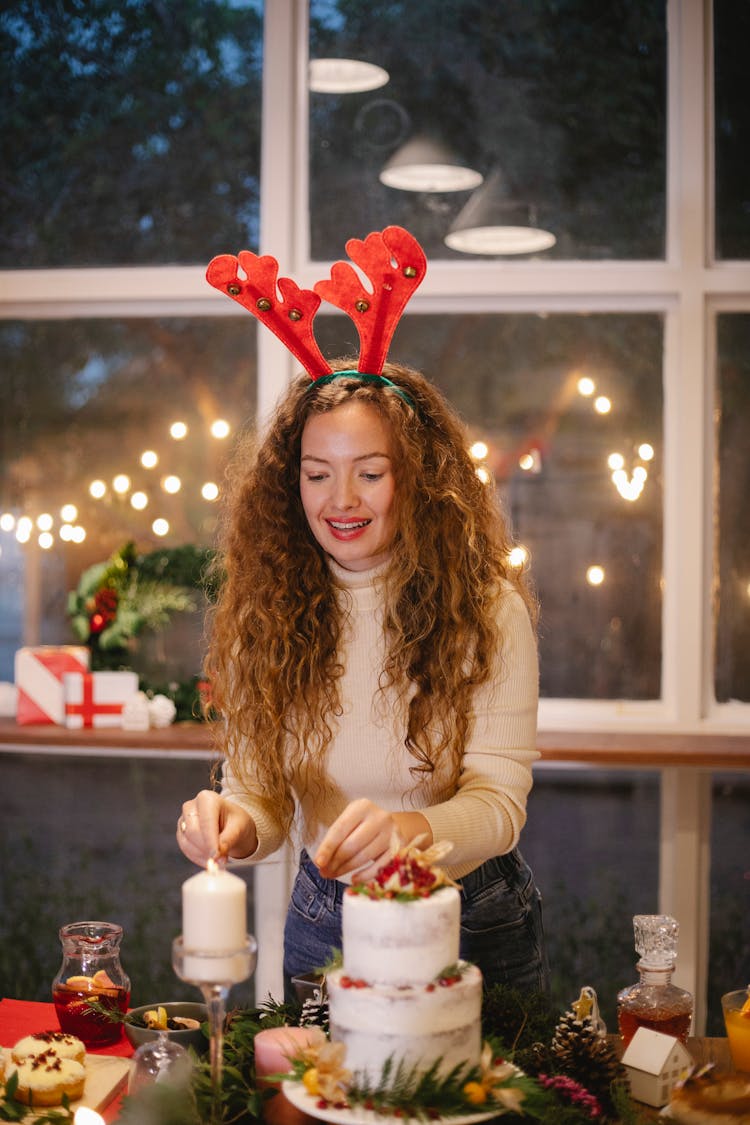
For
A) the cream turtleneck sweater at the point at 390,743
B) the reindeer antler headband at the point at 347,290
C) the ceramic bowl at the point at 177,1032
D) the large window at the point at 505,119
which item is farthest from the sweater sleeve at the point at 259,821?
the large window at the point at 505,119

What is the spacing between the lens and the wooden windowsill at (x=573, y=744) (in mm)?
2898

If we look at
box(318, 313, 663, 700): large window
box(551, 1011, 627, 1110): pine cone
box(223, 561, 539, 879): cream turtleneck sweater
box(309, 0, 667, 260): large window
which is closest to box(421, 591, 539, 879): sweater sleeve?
box(223, 561, 539, 879): cream turtleneck sweater

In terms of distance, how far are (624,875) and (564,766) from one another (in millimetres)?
322

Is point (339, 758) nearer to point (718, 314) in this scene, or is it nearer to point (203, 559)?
point (203, 559)

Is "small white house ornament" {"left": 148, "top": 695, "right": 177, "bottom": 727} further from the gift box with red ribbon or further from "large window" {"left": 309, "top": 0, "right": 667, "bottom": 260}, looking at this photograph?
"large window" {"left": 309, "top": 0, "right": 667, "bottom": 260}

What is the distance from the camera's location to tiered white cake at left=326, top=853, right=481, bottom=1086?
105 centimetres

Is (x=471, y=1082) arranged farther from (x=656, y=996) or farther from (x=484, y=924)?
(x=484, y=924)

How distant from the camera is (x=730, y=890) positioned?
124 inches

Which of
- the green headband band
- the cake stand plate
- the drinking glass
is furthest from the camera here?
the green headband band

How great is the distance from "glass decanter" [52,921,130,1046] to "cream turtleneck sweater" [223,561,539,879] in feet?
0.76

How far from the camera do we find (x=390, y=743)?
1796 mm

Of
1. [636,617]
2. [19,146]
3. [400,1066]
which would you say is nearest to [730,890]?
[636,617]

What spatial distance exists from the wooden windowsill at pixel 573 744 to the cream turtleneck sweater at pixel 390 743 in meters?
1.12

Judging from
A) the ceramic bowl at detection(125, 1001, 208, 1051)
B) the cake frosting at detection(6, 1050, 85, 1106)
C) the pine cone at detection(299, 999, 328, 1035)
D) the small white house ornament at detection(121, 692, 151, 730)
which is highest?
the small white house ornament at detection(121, 692, 151, 730)
